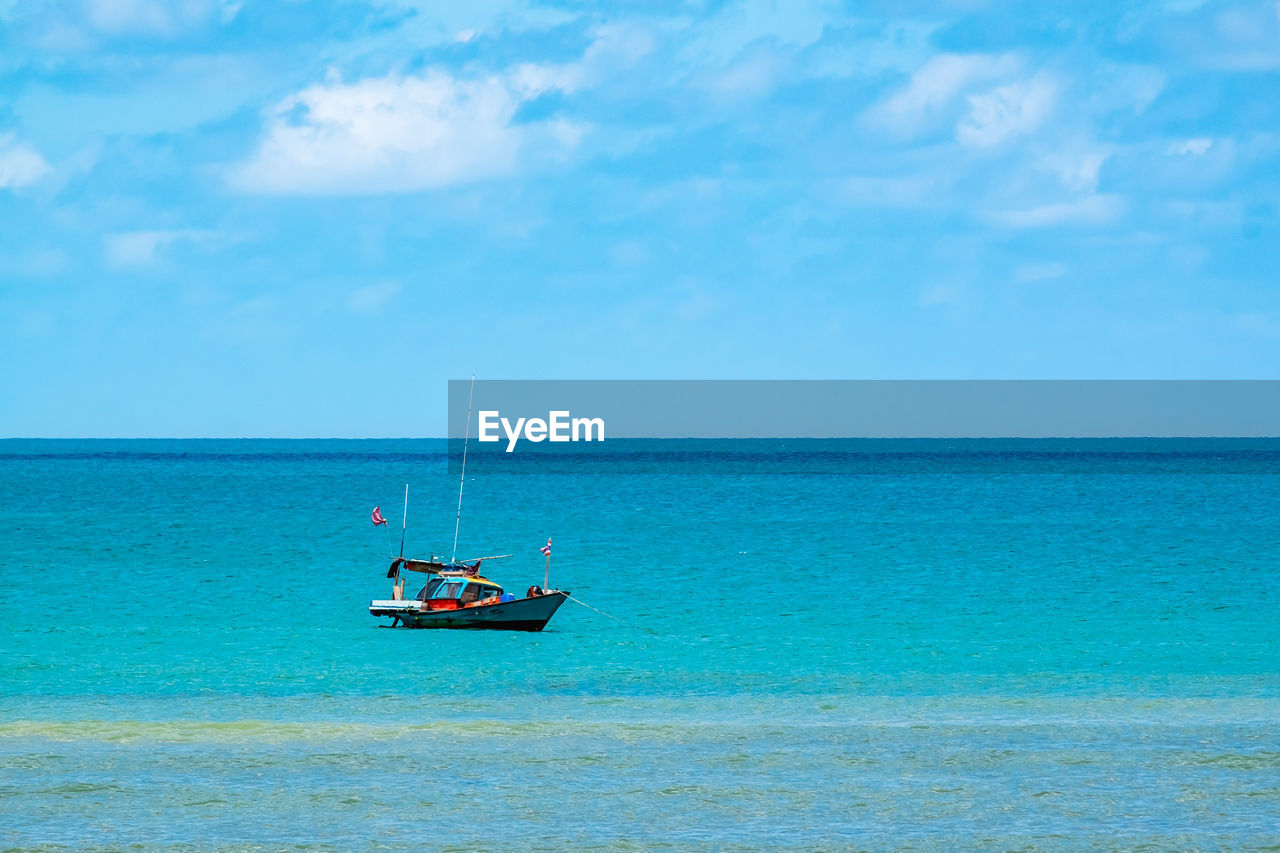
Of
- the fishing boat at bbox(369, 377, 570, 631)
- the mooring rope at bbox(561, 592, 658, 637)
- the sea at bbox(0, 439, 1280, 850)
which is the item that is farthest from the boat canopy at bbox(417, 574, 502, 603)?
the mooring rope at bbox(561, 592, 658, 637)

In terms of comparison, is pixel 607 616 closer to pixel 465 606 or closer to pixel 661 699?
pixel 465 606

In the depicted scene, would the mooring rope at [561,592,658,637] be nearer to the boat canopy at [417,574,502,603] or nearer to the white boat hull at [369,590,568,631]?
the white boat hull at [369,590,568,631]

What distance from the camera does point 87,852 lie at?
15641mm

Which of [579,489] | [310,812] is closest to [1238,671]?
[310,812]

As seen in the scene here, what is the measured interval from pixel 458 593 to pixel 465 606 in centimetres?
82

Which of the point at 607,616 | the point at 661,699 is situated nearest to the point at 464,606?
the point at 607,616

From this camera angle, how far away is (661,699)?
2875cm

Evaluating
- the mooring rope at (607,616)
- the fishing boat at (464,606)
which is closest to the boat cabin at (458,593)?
the fishing boat at (464,606)

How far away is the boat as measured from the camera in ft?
132

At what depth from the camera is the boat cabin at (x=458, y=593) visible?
40594 mm

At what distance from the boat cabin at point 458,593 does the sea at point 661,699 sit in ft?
3.61

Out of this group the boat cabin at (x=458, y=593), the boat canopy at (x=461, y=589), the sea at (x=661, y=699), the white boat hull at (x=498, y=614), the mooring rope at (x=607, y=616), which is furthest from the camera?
the mooring rope at (x=607, y=616)

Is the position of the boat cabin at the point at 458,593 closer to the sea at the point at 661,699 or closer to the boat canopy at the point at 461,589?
the boat canopy at the point at 461,589

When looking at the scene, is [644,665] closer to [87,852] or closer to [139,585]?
[87,852]
